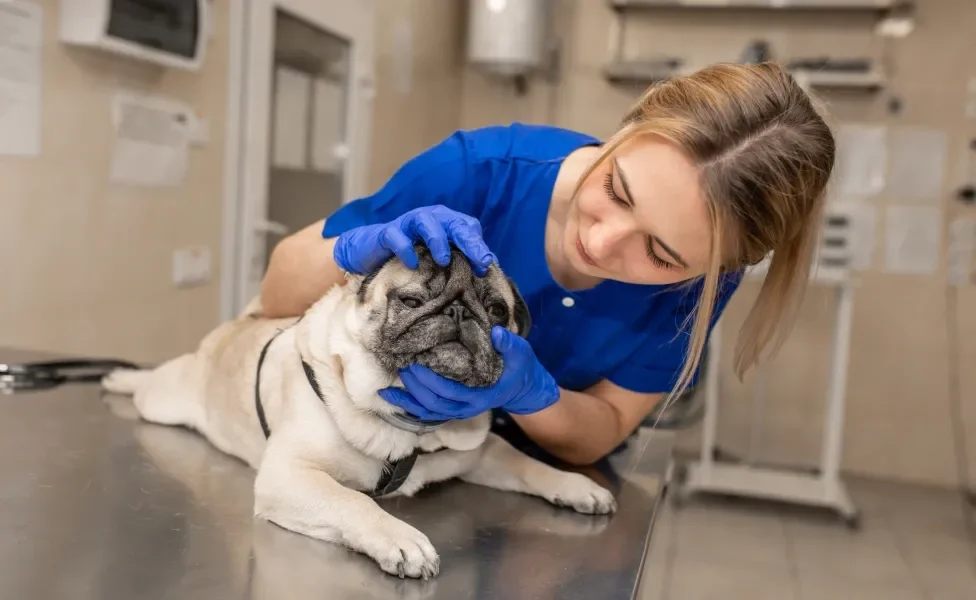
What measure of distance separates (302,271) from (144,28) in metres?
1.01

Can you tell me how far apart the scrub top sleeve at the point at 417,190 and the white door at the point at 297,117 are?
139cm

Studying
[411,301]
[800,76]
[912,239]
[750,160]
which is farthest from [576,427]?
[912,239]

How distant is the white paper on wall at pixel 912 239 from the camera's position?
154 inches

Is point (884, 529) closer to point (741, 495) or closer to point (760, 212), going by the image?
point (741, 495)

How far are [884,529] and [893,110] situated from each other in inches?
77.9

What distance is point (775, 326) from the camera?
121 centimetres

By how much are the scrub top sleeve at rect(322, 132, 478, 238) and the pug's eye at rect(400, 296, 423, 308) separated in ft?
0.81

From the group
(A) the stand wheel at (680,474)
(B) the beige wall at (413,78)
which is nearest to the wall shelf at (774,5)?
(B) the beige wall at (413,78)

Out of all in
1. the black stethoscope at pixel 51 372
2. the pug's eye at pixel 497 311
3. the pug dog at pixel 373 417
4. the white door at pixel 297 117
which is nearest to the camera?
the pug dog at pixel 373 417

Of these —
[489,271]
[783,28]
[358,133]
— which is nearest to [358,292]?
[489,271]

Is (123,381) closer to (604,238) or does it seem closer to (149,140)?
(149,140)

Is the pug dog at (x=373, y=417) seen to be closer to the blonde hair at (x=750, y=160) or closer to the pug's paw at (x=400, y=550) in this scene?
the pug's paw at (x=400, y=550)

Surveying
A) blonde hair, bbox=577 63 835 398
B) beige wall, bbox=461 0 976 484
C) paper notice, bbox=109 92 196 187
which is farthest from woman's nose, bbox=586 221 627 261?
beige wall, bbox=461 0 976 484

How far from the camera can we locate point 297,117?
2.92 meters
